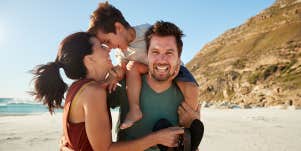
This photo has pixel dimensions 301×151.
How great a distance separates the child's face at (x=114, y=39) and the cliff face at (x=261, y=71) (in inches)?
1137

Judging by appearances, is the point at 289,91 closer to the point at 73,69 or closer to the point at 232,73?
the point at 232,73

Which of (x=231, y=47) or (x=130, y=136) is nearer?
(x=130, y=136)

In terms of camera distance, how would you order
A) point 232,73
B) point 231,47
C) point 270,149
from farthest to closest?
point 231,47 < point 232,73 < point 270,149

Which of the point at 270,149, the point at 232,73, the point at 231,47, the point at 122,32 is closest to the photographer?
the point at 122,32

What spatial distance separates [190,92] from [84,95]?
1274mm

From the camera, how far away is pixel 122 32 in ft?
11.9

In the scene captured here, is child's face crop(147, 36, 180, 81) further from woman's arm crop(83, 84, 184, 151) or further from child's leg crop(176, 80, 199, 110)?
woman's arm crop(83, 84, 184, 151)

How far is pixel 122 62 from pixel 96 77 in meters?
0.97

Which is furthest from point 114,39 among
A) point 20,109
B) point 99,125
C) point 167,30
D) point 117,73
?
point 20,109

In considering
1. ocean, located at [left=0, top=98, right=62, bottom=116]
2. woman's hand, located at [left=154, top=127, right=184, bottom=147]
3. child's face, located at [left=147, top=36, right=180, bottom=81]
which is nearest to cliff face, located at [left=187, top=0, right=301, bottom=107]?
ocean, located at [left=0, top=98, right=62, bottom=116]

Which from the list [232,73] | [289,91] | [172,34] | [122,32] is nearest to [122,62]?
[122,32]

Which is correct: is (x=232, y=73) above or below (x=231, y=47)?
below

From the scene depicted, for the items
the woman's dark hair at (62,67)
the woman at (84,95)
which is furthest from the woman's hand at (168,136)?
the woman's dark hair at (62,67)

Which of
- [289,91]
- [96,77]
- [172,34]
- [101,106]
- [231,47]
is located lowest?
[289,91]
